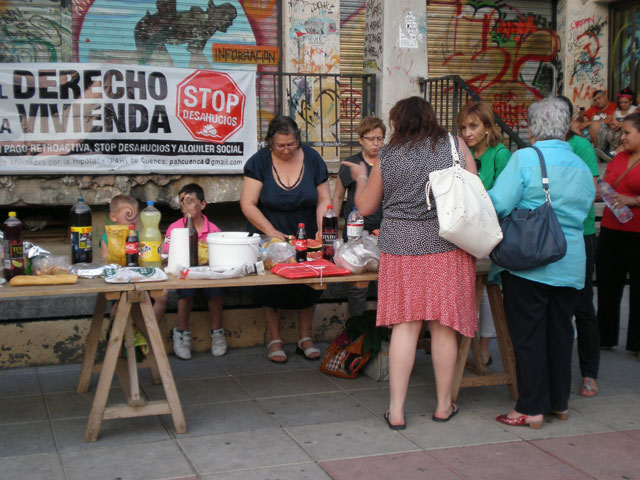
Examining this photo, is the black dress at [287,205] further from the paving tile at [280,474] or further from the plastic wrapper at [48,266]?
the paving tile at [280,474]

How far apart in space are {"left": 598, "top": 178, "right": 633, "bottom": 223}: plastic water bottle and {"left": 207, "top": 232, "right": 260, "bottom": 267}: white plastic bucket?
107 inches

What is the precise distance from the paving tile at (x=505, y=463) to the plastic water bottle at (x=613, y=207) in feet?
7.23

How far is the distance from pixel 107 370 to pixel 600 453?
2631mm

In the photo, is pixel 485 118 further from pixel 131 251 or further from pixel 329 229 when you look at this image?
pixel 131 251

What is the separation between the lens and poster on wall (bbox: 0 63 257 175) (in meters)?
6.80

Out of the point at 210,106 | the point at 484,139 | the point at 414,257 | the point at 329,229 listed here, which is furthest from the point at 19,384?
the point at 484,139

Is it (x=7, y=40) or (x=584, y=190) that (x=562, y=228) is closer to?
(x=584, y=190)

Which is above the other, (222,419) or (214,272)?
(214,272)

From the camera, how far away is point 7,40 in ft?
33.3

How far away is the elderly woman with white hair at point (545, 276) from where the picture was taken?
4.05 m

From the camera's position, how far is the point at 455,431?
165 inches

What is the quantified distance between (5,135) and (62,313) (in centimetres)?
211

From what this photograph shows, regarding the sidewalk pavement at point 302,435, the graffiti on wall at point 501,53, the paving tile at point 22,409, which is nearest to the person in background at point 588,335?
the sidewalk pavement at point 302,435

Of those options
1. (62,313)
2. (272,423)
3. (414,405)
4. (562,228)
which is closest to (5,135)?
(62,313)
